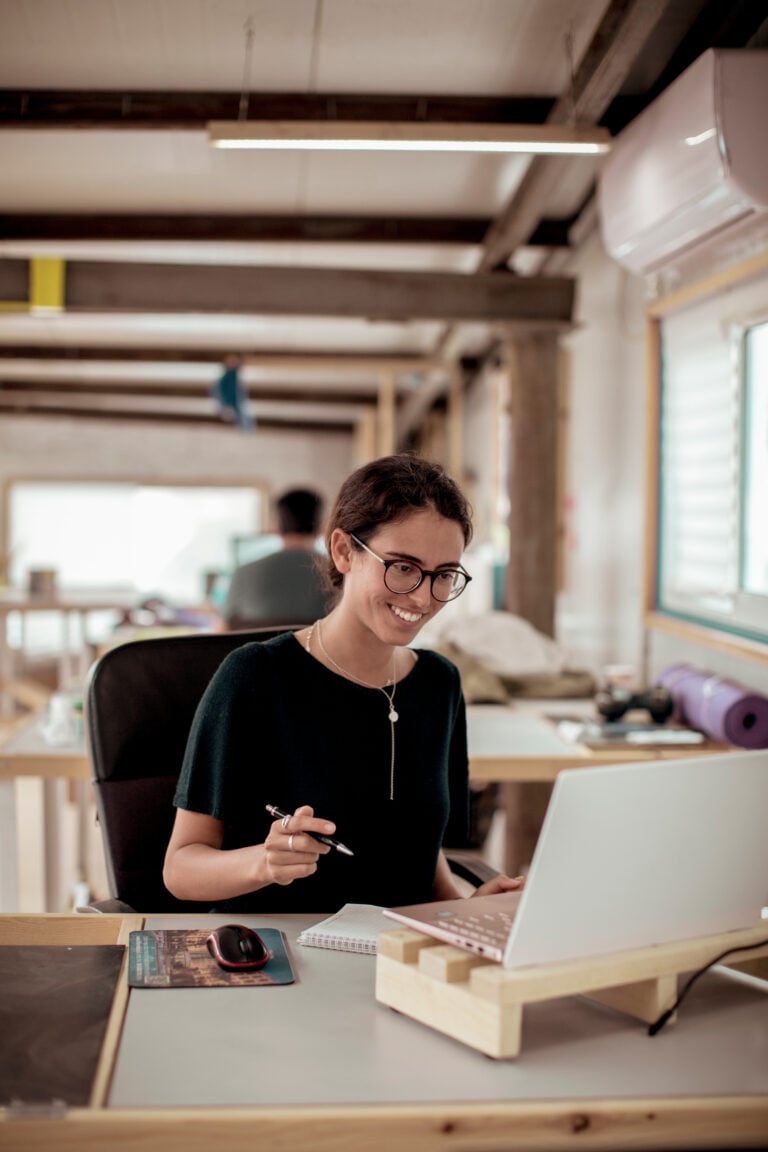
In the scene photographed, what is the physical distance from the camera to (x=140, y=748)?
7.38ft

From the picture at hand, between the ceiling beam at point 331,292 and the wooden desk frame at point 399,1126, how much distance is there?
16.6 ft

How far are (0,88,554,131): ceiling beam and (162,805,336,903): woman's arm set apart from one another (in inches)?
140

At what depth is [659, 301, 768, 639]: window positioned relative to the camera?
12.3 feet

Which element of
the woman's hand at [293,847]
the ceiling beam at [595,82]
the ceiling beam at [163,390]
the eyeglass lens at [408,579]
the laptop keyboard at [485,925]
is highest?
the ceiling beam at [595,82]

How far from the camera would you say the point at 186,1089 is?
4.03 feet

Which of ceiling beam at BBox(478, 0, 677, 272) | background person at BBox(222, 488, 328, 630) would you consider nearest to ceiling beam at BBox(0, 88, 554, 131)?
ceiling beam at BBox(478, 0, 677, 272)

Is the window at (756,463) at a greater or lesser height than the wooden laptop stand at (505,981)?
greater

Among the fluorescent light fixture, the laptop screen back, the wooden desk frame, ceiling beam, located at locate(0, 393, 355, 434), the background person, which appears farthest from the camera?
ceiling beam, located at locate(0, 393, 355, 434)

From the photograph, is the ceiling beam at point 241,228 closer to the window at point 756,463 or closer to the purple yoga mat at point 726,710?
the window at point 756,463

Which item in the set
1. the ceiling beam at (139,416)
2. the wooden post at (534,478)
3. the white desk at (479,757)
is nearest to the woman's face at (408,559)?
the white desk at (479,757)

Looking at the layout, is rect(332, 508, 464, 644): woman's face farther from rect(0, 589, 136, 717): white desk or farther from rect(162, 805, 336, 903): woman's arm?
rect(0, 589, 136, 717): white desk

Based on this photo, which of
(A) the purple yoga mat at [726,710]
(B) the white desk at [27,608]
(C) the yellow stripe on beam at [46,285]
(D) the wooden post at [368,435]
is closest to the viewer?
(A) the purple yoga mat at [726,710]

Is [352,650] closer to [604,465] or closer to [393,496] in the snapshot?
[393,496]

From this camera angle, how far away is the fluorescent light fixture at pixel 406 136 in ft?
12.0
